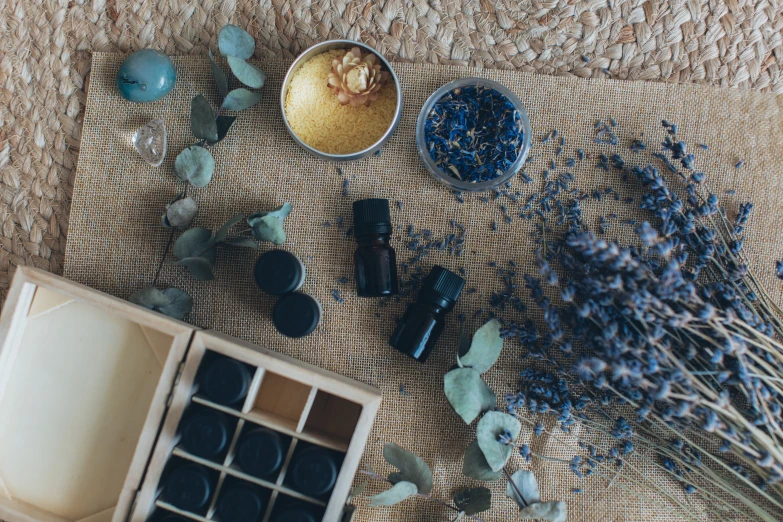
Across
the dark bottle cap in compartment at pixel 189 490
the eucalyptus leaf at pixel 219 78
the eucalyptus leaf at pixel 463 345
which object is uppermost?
the eucalyptus leaf at pixel 219 78

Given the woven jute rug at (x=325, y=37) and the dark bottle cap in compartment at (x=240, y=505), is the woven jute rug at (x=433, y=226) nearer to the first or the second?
the woven jute rug at (x=325, y=37)

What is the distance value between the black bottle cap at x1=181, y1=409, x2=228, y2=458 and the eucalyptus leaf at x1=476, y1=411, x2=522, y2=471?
398 mm

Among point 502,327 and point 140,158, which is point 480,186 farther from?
point 140,158

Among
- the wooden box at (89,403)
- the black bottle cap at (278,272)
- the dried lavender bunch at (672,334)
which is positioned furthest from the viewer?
the black bottle cap at (278,272)

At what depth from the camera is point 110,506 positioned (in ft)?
2.87

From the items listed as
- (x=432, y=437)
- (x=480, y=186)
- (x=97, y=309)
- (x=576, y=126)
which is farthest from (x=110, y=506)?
(x=576, y=126)

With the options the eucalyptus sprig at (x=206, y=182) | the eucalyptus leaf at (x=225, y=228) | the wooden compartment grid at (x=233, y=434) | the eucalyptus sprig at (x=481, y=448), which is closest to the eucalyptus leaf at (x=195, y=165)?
the eucalyptus sprig at (x=206, y=182)

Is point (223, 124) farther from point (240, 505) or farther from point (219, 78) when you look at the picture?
point (240, 505)

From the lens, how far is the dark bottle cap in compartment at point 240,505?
0.82 meters

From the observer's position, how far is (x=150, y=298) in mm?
957

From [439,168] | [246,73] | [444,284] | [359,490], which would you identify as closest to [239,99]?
[246,73]

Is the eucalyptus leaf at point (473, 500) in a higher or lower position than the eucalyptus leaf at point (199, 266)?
lower

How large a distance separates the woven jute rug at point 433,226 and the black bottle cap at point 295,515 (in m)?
0.20

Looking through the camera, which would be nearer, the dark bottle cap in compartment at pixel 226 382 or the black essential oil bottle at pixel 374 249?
the dark bottle cap in compartment at pixel 226 382
